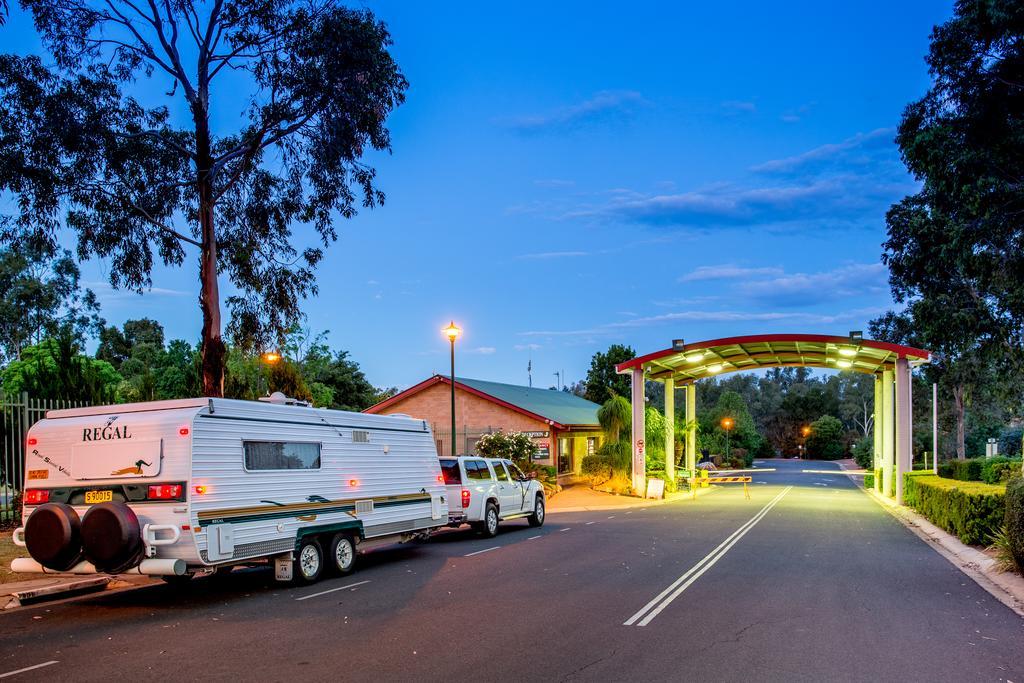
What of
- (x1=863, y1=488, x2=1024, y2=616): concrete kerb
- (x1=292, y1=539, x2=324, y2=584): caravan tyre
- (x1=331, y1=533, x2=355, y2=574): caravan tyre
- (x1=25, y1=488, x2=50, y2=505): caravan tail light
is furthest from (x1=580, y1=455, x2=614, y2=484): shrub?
(x1=25, y1=488, x2=50, y2=505): caravan tail light

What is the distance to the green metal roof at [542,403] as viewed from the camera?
37.7m

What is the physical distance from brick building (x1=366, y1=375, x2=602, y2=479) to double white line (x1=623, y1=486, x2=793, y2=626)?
1599cm

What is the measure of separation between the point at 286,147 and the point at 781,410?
265 feet

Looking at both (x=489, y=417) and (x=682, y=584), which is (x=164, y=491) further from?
(x=489, y=417)

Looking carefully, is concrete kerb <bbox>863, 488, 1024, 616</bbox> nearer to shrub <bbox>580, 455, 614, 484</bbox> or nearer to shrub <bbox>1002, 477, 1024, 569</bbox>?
shrub <bbox>1002, 477, 1024, 569</bbox>

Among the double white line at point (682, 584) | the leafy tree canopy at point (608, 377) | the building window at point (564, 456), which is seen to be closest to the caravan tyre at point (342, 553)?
the double white line at point (682, 584)

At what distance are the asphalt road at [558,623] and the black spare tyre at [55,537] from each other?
639 millimetres

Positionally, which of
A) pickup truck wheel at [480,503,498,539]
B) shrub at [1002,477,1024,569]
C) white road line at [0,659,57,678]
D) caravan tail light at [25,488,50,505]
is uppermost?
caravan tail light at [25,488,50,505]

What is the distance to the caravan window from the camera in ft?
38.0

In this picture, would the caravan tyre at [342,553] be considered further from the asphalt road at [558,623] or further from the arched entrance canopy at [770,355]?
the arched entrance canopy at [770,355]

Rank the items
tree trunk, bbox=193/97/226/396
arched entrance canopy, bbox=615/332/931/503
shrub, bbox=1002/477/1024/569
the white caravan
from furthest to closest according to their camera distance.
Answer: arched entrance canopy, bbox=615/332/931/503 → tree trunk, bbox=193/97/226/396 → shrub, bbox=1002/477/1024/569 → the white caravan

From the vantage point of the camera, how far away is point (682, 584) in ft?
39.5

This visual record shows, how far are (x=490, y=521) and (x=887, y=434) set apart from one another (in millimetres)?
22521

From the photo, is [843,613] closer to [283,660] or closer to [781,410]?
[283,660]
